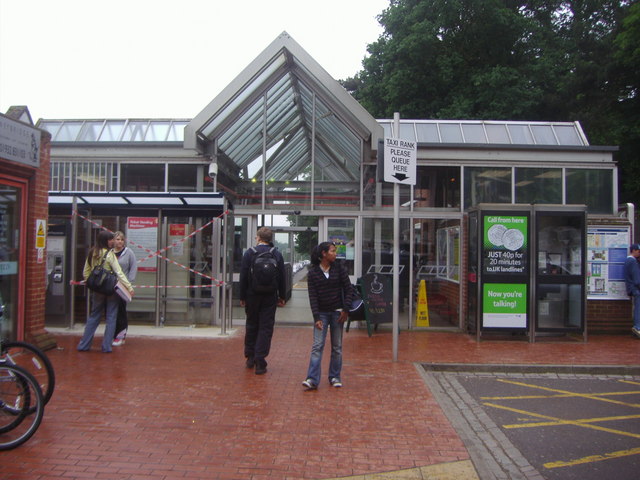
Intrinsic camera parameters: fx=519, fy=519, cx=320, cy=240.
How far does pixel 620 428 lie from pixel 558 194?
20.8ft

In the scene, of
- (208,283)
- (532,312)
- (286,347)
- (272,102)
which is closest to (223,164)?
(272,102)

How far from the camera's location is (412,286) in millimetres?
10281

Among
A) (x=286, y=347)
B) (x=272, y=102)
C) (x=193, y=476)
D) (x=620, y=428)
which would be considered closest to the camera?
(x=193, y=476)

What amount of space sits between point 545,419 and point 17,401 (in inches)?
191

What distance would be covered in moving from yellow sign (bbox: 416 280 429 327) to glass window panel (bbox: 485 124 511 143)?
4.28 meters

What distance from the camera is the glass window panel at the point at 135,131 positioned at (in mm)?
13138

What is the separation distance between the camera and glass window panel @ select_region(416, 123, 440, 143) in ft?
40.1

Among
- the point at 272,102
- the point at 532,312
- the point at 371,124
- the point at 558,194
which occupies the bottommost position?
the point at 532,312

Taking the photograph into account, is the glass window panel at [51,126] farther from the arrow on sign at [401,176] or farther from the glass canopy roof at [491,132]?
the arrow on sign at [401,176]

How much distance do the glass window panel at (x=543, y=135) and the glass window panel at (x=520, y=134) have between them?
142 millimetres

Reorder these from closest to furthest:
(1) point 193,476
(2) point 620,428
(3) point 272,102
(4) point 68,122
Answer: (1) point 193,476 < (2) point 620,428 < (3) point 272,102 < (4) point 68,122

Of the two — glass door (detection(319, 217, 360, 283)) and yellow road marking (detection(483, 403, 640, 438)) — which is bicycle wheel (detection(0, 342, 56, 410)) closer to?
yellow road marking (detection(483, 403, 640, 438))

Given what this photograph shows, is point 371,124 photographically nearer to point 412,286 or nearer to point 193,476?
point 412,286

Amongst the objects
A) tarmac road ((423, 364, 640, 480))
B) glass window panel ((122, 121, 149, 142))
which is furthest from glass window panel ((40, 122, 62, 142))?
tarmac road ((423, 364, 640, 480))
